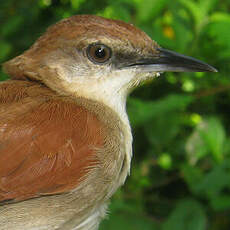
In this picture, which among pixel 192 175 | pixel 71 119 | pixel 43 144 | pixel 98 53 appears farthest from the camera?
pixel 192 175

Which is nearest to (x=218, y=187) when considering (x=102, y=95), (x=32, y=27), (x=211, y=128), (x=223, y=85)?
(x=211, y=128)

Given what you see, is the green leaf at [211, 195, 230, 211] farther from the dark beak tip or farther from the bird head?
the bird head

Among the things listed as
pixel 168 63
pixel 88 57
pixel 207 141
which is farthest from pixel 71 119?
pixel 207 141

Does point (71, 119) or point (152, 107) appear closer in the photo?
point (71, 119)

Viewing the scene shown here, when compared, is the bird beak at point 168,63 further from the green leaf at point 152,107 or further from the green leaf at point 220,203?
the green leaf at point 220,203

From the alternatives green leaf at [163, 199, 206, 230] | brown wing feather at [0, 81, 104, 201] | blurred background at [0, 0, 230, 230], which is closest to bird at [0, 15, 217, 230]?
brown wing feather at [0, 81, 104, 201]

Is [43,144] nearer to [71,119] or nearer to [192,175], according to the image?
[71,119]

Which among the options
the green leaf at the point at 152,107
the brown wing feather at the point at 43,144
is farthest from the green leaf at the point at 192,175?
the brown wing feather at the point at 43,144
